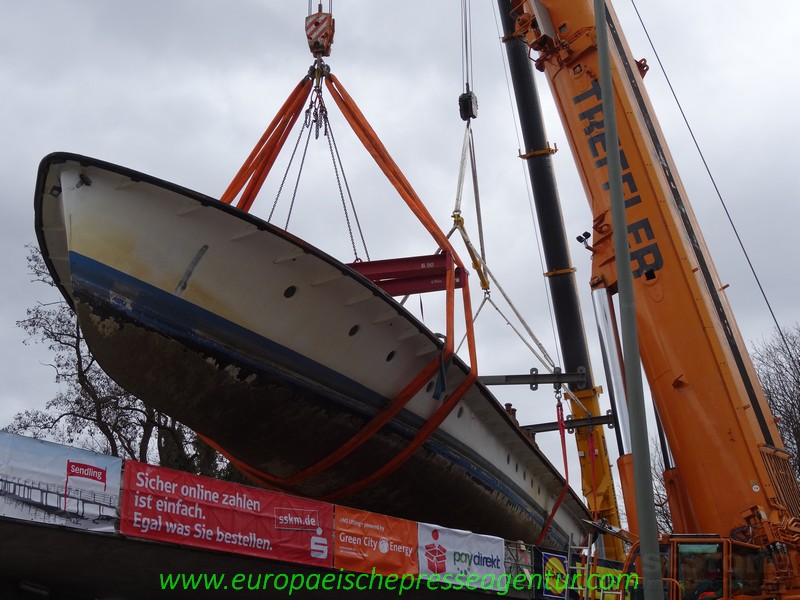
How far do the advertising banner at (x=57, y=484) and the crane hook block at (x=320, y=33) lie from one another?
7132mm

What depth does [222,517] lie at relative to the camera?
7.95 metres

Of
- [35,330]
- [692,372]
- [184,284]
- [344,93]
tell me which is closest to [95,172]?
[184,284]

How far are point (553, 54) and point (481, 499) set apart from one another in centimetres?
705

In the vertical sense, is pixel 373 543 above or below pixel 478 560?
above

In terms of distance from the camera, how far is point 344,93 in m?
11.5

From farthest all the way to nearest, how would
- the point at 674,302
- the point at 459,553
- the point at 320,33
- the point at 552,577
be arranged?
the point at 320,33, the point at 552,577, the point at 674,302, the point at 459,553

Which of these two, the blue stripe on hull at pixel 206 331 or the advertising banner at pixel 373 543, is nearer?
the blue stripe on hull at pixel 206 331

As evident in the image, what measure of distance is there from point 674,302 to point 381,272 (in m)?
3.99

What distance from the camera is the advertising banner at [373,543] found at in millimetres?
9000

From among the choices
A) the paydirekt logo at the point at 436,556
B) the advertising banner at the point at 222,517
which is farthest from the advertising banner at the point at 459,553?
the advertising banner at the point at 222,517

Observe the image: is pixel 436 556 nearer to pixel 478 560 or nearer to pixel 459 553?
pixel 459 553

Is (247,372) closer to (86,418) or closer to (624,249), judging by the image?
(624,249)

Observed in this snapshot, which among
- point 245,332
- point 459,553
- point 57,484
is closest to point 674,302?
point 459,553

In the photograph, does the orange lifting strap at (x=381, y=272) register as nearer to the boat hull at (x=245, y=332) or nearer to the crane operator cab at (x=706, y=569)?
the boat hull at (x=245, y=332)
